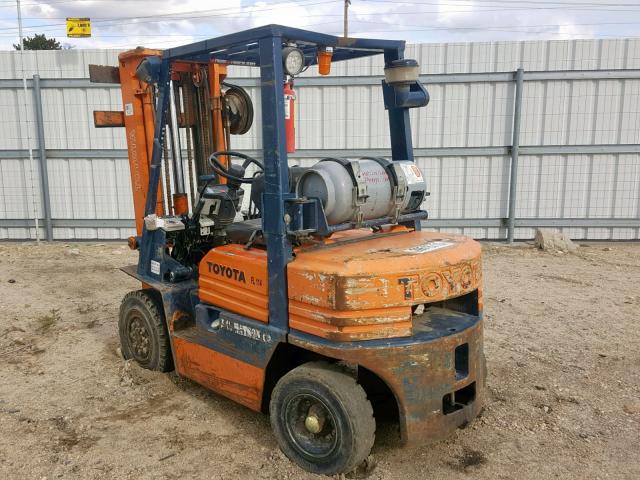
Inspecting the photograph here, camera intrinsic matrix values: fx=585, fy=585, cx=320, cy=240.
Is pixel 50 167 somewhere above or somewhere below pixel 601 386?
above

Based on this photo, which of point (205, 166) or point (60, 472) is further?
point (205, 166)

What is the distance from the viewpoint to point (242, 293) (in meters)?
3.80

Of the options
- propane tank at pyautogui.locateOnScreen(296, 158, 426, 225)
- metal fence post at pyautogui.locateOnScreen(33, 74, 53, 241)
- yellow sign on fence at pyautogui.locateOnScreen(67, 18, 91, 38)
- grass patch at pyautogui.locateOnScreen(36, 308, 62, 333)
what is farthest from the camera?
yellow sign on fence at pyautogui.locateOnScreen(67, 18, 91, 38)

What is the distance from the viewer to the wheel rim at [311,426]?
3400 millimetres

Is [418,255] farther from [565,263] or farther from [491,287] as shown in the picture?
[565,263]

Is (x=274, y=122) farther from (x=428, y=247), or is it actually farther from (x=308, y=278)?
(x=428, y=247)

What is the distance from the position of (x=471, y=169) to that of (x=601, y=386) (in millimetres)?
5922

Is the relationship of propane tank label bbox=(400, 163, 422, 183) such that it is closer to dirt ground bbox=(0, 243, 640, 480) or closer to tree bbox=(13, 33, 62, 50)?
dirt ground bbox=(0, 243, 640, 480)

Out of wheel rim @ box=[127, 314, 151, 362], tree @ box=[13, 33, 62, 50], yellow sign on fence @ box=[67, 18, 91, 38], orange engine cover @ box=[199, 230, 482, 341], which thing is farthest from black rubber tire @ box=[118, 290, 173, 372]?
tree @ box=[13, 33, 62, 50]

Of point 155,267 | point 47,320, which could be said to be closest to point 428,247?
point 155,267

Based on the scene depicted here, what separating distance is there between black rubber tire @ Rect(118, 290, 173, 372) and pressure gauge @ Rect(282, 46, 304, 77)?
232cm

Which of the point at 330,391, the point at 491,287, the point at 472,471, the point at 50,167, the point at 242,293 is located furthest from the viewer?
the point at 50,167

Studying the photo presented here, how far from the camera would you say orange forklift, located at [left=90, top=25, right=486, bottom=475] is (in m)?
3.28

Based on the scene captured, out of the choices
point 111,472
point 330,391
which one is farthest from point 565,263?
point 111,472
